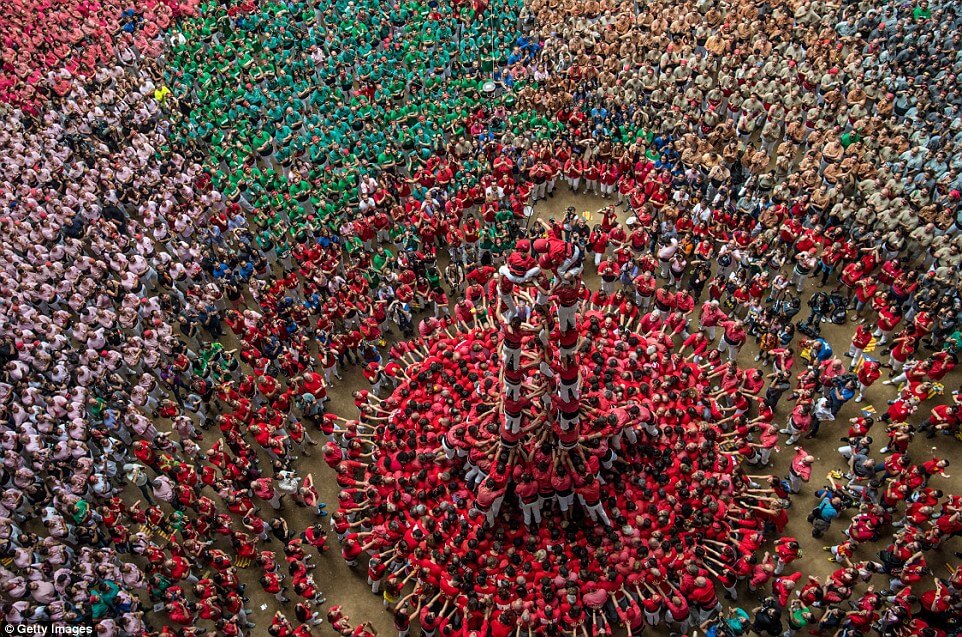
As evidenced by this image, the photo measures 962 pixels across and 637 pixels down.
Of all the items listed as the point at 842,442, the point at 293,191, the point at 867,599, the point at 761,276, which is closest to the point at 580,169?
the point at 761,276

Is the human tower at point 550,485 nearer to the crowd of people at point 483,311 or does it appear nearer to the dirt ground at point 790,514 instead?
the crowd of people at point 483,311

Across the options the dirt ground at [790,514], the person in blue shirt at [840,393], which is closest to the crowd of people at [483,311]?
the person in blue shirt at [840,393]

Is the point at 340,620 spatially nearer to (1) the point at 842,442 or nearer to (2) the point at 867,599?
(2) the point at 867,599

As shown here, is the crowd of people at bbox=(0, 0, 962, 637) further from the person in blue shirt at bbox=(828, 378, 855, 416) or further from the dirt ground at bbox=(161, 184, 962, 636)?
the dirt ground at bbox=(161, 184, 962, 636)

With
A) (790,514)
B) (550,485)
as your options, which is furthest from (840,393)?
(550,485)

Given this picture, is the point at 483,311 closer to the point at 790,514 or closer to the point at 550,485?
the point at 550,485
